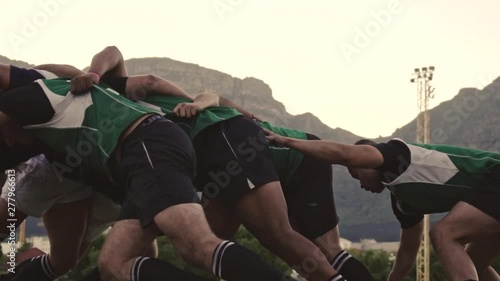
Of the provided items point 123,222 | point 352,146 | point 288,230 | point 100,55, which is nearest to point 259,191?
point 288,230

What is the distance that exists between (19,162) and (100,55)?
3.55 feet

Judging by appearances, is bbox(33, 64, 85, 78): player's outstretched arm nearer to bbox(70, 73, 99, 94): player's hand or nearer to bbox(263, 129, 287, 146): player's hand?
bbox(70, 73, 99, 94): player's hand

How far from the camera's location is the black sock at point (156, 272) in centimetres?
333

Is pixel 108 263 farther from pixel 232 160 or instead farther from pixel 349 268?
pixel 349 268

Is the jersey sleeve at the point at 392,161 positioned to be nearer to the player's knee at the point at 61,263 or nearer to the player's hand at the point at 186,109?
the player's hand at the point at 186,109

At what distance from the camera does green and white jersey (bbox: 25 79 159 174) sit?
3.79m

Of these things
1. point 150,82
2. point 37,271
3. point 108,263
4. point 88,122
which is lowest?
point 37,271

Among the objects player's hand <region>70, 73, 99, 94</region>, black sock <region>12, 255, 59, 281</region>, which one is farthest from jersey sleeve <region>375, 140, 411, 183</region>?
black sock <region>12, 255, 59, 281</region>

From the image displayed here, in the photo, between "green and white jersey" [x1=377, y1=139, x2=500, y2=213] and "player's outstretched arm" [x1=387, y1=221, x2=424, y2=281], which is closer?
"green and white jersey" [x1=377, y1=139, x2=500, y2=213]

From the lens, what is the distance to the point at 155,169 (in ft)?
11.7

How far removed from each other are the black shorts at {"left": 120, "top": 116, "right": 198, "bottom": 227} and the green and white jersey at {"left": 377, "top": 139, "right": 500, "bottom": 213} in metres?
1.43

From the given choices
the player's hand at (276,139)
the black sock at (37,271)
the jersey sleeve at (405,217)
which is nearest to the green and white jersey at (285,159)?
the player's hand at (276,139)

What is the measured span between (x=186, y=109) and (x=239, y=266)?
129cm

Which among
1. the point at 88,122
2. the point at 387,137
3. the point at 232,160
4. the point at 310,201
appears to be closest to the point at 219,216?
the point at 232,160
